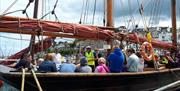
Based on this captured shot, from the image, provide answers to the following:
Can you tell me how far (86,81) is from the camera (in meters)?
9.61

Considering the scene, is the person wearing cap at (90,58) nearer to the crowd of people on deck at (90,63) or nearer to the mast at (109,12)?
the crowd of people on deck at (90,63)

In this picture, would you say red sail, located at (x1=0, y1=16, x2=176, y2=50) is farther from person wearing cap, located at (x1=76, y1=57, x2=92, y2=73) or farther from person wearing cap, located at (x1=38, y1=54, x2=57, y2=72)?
person wearing cap, located at (x1=38, y1=54, x2=57, y2=72)

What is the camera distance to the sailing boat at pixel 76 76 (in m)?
9.00

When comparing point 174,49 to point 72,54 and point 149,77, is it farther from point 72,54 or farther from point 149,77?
point 149,77

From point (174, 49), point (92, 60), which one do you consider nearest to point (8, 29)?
point (92, 60)

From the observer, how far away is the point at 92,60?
12.3 m

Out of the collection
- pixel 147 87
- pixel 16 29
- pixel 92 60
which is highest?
pixel 16 29

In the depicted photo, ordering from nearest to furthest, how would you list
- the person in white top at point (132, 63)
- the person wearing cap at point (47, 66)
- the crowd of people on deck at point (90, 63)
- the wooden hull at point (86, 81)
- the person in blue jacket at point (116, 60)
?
the wooden hull at point (86, 81)
the person wearing cap at point (47, 66)
the crowd of people on deck at point (90, 63)
the person in blue jacket at point (116, 60)
the person in white top at point (132, 63)

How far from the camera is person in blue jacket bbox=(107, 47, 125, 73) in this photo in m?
10.6

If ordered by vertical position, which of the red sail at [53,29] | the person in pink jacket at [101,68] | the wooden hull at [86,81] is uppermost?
the red sail at [53,29]

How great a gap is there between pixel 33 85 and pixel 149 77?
14.5 feet

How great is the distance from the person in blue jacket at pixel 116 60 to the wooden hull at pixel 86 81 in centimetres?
29

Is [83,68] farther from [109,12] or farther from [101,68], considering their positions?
[109,12]

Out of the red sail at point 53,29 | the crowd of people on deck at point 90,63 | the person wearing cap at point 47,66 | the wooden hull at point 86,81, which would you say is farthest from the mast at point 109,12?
the person wearing cap at point 47,66
